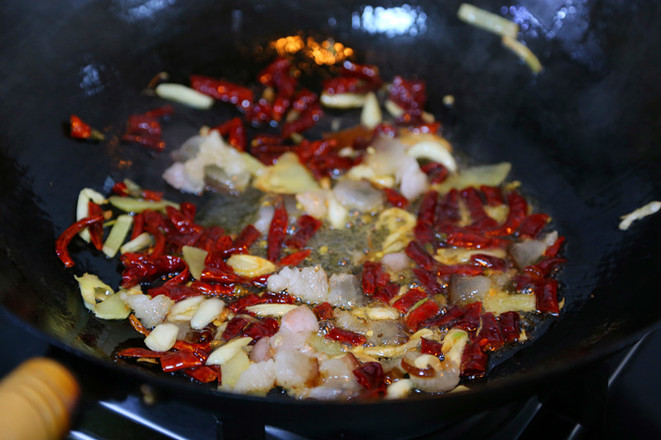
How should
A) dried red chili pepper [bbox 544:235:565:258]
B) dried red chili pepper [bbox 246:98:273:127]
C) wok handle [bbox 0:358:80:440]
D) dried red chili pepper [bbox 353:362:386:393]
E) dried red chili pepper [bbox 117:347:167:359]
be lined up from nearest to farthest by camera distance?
wok handle [bbox 0:358:80:440], dried red chili pepper [bbox 353:362:386:393], dried red chili pepper [bbox 117:347:167:359], dried red chili pepper [bbox 544:235:565:258], dried red chili pepper [bbox 246:98:273:127]

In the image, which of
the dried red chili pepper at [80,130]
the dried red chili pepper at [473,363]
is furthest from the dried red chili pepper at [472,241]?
the dried red chili pepper at [80,130]

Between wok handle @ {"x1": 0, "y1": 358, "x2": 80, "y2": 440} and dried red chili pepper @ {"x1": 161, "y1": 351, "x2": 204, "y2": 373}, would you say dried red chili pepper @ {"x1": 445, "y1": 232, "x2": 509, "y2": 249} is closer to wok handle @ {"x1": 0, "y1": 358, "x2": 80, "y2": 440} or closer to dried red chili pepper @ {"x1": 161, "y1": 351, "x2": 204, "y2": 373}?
dried red chili pepper @ {"x1": 161, "y1": 351, "x2": 204, "y2": 373}

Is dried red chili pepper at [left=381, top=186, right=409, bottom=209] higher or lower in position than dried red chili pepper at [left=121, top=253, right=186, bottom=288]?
higher

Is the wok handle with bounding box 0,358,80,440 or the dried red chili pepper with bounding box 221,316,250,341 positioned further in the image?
the dried red chili pepper with bounding box 221,316,250,341

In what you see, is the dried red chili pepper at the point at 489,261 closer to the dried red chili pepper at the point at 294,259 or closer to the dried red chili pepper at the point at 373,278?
the dried red chili pepper at the point at 373,278

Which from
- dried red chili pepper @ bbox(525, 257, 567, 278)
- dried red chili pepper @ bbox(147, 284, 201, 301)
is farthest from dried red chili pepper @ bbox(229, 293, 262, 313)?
dried red chili pepper @ bbox(525, 257, 567, 278)

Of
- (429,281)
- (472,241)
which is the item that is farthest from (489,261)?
(429,281)

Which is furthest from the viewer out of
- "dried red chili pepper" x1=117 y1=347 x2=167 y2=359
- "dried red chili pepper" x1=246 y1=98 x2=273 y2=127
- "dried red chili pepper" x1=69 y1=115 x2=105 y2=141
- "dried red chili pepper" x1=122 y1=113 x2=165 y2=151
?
"dried red chili pepper" x1=246 y1=98 x2=273 y2=127
